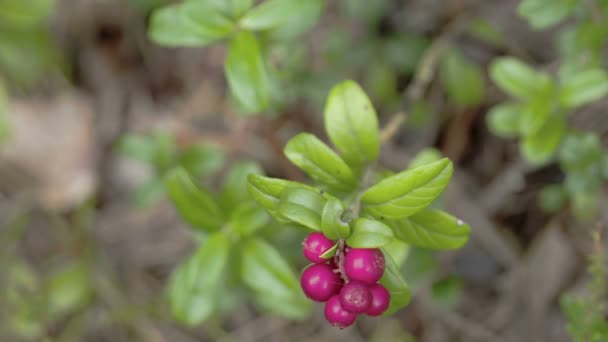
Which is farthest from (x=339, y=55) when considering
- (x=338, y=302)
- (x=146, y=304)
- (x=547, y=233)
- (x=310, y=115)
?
(x=338, y=302)

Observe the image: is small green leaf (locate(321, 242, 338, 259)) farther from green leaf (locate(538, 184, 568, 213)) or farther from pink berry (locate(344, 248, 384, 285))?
green leaf (locate(538, 184, 568, 213))

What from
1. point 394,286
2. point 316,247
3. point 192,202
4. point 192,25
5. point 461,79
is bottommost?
point 461,79

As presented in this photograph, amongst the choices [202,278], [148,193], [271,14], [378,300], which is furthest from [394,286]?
[148,193]

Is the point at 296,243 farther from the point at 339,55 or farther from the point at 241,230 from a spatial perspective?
the point at 339,55

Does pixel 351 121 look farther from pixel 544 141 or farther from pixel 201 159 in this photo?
pixel 201 159

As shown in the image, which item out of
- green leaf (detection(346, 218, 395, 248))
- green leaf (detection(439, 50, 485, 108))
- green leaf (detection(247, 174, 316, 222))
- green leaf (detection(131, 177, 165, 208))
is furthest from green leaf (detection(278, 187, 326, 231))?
green leaf (detection(439, 50, 485, 108))
